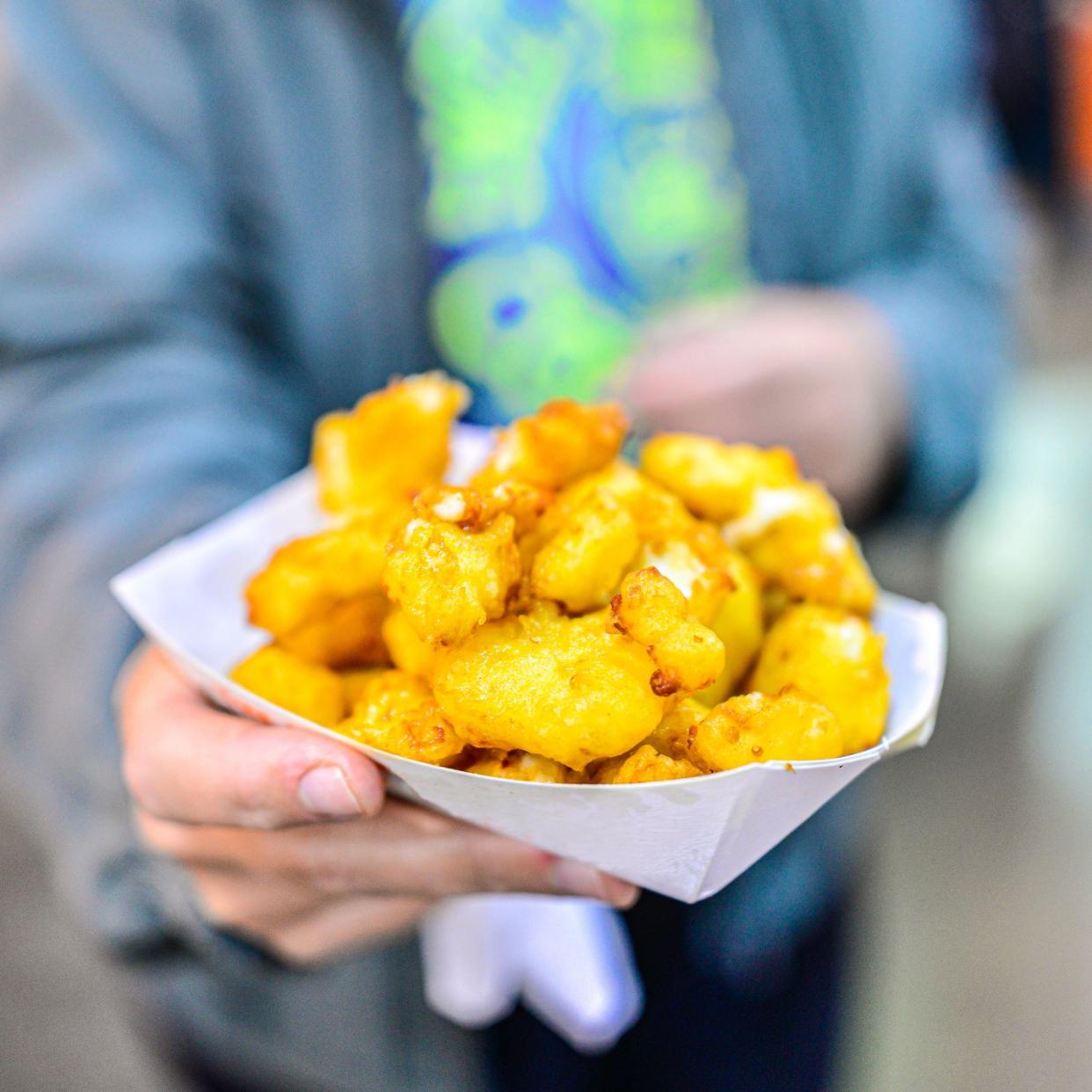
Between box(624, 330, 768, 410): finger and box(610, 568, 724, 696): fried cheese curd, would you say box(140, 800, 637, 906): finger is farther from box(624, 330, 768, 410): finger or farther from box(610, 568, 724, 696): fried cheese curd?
box(624, 330, 768, 410): finger

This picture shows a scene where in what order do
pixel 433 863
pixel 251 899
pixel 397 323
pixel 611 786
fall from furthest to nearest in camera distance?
pixel 397 323, pixel 251 899, pixel 433 863, pixel 611 786

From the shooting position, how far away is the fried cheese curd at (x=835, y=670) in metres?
0.45

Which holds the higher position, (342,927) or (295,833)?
(295,833)

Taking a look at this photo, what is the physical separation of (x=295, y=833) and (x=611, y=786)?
0.22 meters

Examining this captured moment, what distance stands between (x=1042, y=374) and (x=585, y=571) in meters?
2.48

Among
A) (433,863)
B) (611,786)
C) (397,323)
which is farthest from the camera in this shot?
(397,323)

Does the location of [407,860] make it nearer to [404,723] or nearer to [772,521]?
[404,723]

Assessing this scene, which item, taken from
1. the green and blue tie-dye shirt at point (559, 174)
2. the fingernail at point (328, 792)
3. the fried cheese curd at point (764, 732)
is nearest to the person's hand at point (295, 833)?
the fingernail at point (328, 792)

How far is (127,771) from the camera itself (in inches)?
20.2

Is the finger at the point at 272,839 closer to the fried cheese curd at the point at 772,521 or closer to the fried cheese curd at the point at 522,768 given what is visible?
the fried cheese curd at the point at 522,768

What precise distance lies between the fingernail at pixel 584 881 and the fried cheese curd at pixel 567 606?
74mm

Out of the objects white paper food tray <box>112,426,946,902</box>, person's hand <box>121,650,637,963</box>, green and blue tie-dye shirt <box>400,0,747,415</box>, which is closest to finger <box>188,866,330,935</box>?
person's hand <box>121,650,637,963</box>

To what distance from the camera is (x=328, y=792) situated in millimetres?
417

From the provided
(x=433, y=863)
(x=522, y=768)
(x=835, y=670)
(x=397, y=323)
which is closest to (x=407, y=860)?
(x=433, y=863)
